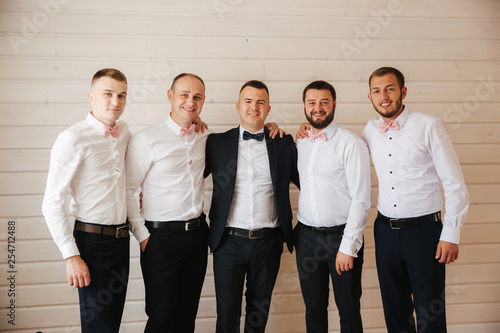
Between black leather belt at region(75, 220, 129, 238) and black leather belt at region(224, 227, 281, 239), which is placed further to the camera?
black leather belt at region(224, 227, 281, 239)

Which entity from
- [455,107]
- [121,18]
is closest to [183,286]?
[121,18]

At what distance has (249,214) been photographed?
215 centimetres

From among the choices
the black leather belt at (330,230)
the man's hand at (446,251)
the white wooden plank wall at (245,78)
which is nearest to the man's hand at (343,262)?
the black leather belt at (330,230)

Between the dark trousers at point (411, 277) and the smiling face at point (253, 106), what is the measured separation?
104 centimetres

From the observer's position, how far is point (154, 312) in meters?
2.04

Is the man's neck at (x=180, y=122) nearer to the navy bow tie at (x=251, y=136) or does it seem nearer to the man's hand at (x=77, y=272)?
the navy bow tie at (x=251, y=136)

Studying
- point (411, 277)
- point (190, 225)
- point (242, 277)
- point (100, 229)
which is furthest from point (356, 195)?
point (100, 229)

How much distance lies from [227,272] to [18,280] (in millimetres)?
1732

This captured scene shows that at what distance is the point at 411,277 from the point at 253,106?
1.46m

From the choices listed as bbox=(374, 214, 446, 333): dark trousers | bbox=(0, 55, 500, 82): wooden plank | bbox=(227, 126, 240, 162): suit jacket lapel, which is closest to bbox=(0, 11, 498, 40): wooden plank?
bbox=(0, 55, 500, 82): wooden plank

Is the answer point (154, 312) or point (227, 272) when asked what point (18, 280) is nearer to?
point (154, 312)

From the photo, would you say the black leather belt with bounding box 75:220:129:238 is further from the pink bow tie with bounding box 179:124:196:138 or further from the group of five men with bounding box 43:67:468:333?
the pink bow tie with bounding box 179:124:196:138

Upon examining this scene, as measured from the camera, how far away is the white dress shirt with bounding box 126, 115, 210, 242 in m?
2.10

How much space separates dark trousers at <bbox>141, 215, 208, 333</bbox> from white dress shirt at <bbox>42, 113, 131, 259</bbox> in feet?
0.91
